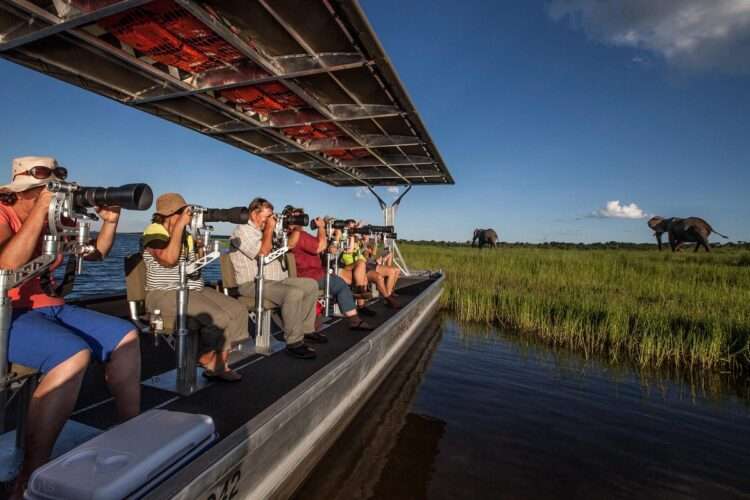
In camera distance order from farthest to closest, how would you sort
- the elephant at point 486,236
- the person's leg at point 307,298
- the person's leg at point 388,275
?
1. the elephant at point 486,236
2. the person's leg at point 388,275
3. the person's leg at point 307,298

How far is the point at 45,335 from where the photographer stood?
2061 mm

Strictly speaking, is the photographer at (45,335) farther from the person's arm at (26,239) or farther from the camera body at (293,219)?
the camera body at (293,219)

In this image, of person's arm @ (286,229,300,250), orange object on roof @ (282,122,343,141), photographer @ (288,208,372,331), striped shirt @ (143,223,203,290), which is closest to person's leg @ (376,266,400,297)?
photographer @ (288,208,372,331)

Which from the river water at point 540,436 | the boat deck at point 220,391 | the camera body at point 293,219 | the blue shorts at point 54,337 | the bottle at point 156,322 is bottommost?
the river water at point 540,436

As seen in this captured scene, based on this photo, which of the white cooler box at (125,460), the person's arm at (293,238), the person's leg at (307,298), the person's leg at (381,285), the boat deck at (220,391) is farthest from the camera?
the person's leg at (381,285)

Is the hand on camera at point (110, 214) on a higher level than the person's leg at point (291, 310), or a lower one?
higher

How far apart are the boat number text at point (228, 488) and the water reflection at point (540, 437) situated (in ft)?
3.70

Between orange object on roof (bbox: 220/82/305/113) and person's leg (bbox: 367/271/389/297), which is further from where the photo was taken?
person's leg (bbox: 367/271/389/297)

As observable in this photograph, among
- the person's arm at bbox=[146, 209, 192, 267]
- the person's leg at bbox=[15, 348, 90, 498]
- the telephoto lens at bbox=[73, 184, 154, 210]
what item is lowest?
the person's leg at bbox=[15, 348, 90, 498]

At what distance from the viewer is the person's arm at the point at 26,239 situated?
1.97 metres

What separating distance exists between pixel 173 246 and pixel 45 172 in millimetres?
1153

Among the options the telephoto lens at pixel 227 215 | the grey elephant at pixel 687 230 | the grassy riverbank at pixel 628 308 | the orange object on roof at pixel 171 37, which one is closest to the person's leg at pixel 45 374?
the telephoto lens at pixel 227 215

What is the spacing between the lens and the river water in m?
3.27

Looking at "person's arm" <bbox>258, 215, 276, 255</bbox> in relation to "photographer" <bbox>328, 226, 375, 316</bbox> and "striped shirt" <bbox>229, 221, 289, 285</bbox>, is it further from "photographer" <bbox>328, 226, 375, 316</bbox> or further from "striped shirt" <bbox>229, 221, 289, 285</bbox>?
"photographer" <bbox>328, 226, 375, 316</bbox>
